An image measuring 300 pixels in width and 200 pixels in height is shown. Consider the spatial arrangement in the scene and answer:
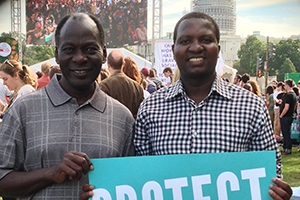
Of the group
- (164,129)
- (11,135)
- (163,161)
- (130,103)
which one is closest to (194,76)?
(164,129)

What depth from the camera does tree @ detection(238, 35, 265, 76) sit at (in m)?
71.2

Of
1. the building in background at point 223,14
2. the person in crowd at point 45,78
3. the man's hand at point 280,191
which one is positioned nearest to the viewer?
the man's hand at point 280,191

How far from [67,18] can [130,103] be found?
9.50 ft

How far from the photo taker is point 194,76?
2088mm

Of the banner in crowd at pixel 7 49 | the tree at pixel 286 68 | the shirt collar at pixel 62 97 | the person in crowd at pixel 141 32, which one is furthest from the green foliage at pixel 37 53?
the shirt collar at pixel 62 97

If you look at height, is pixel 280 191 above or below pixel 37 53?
below

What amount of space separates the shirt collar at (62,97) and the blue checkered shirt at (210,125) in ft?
0.85

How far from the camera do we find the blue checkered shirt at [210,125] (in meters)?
2.06

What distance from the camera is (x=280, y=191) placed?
193 cm

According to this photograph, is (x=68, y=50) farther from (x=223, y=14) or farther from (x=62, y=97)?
(x=223, y=14)

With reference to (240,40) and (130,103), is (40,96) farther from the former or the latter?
(240,40)

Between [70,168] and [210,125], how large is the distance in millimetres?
746

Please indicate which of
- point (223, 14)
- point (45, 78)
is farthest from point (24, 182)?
point (223, 14)

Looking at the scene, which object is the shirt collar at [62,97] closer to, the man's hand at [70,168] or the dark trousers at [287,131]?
the man's hand at [70,168]
